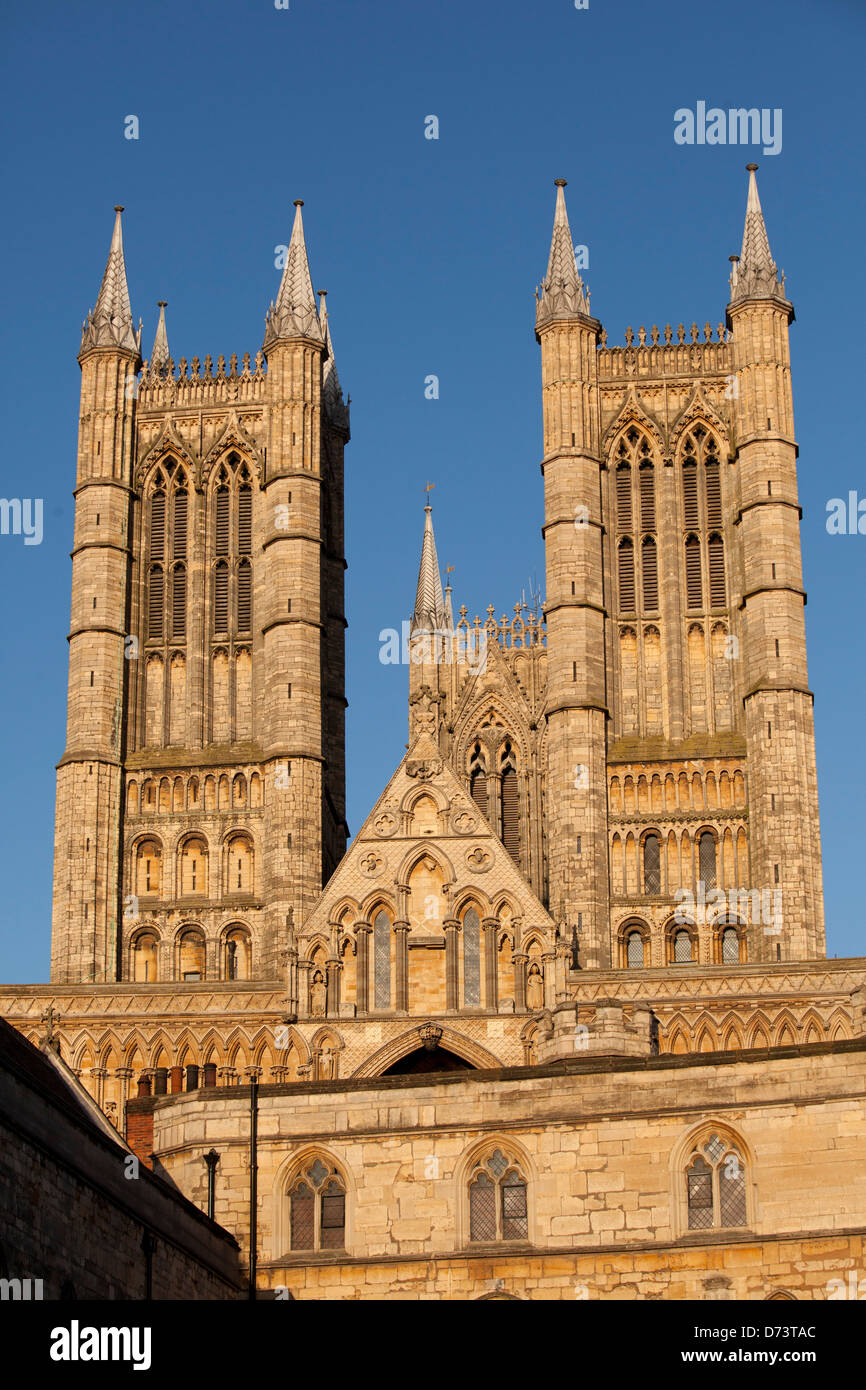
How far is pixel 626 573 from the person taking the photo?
7219cm

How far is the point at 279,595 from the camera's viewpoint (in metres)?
71.8

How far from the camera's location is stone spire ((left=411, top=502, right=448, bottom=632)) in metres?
86.1

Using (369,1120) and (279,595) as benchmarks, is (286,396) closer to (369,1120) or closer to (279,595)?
(279,595)

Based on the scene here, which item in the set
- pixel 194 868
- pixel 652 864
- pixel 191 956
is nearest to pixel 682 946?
pixel 652 864

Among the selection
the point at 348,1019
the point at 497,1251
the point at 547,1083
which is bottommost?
the point at 497,1251

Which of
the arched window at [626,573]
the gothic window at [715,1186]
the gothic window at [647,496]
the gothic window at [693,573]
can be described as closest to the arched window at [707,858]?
the gothic window at [693,573]

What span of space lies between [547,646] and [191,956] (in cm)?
1299

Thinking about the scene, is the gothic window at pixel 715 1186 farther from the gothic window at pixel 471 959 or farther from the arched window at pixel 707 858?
the arched window at pixel 707 858

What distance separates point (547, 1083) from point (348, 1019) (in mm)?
20051

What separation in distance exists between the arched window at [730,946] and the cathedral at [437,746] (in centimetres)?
6

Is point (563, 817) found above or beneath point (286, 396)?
beneath

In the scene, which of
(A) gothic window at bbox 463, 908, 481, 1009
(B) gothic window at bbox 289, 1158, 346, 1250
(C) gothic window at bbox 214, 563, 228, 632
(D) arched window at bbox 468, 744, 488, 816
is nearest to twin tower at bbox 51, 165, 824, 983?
(C) gothic window at bbox 214, 563, 228, 632

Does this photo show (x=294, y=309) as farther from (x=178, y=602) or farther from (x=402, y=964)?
(x=402, y=964)
